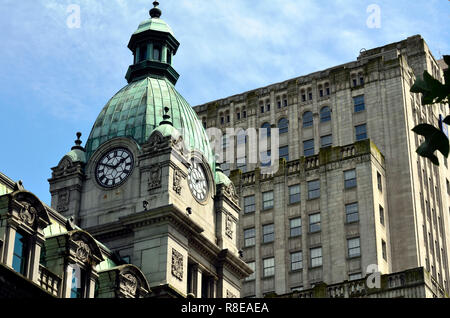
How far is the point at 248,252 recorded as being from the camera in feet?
353

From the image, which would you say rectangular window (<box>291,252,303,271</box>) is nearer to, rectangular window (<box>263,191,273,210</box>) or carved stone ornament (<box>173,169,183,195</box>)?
rectangular window (<box>263,191,273,210</box>)

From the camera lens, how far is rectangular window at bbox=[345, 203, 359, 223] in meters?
104

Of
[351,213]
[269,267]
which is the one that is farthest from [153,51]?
[269,267]

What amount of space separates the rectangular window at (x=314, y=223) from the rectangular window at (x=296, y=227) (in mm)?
1105

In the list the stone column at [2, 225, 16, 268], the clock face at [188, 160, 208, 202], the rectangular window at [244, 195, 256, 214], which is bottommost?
the stone column at [2, 225, 16, 268]

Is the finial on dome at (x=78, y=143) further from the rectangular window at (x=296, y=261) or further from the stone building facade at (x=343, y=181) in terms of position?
the rectangular window at (x=296, y=261)

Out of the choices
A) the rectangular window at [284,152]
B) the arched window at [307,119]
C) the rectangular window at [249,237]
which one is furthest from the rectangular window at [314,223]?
the arched window at [307,119]

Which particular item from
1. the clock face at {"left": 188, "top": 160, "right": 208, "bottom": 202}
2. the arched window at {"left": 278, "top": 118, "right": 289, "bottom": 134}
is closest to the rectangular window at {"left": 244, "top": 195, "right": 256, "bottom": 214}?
the arched window at {"left": 278, "top": 118, "right": 289, "bottom": 134}

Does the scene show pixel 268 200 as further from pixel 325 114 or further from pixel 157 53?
pixel 157 53

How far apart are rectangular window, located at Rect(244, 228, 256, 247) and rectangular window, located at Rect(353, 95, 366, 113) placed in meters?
18.2

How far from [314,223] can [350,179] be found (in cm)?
585

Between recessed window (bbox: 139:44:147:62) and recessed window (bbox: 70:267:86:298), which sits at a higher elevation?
recessed window (bbox: 139:44:147:62)
